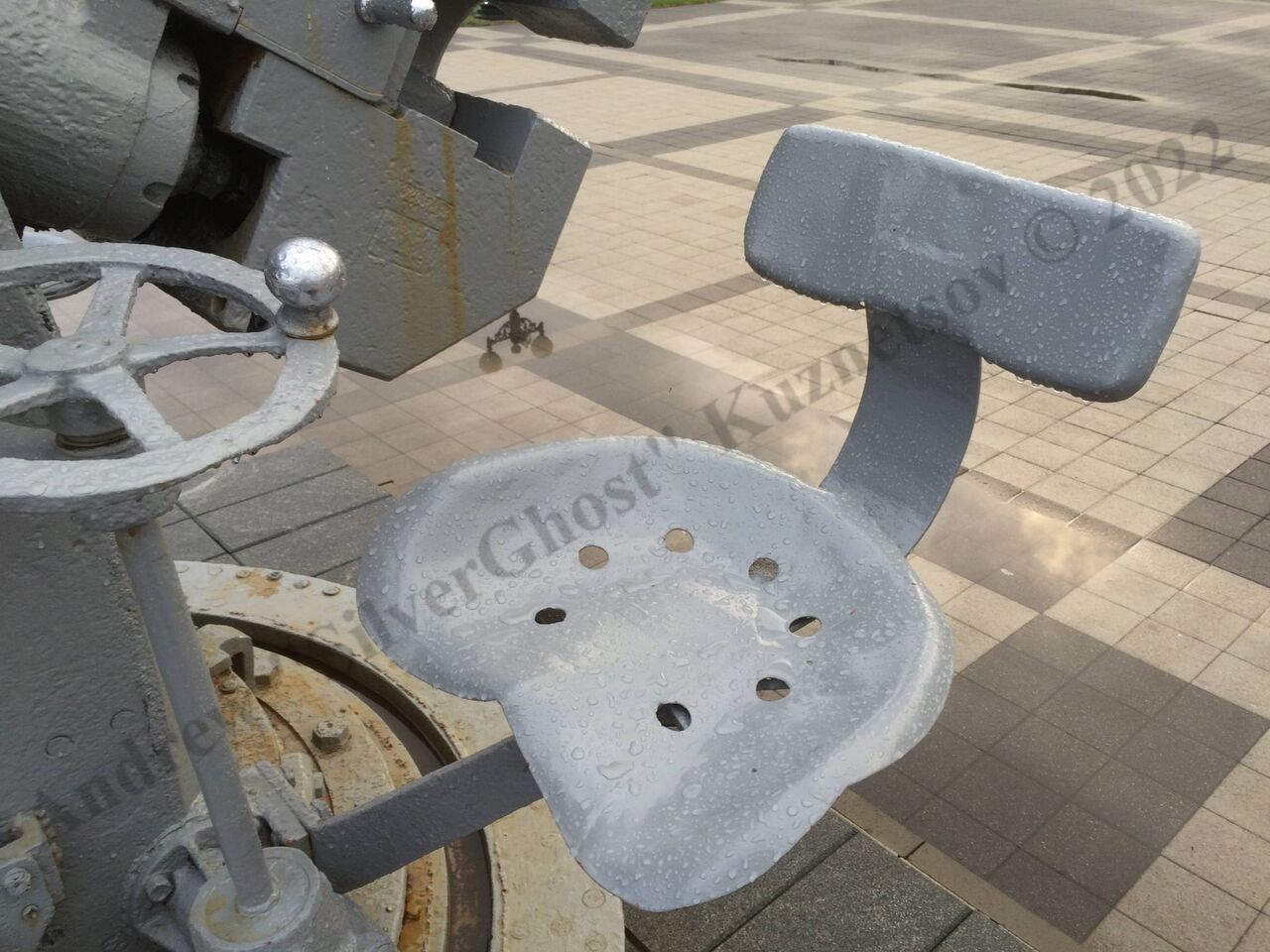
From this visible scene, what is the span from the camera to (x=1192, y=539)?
3.47 metres

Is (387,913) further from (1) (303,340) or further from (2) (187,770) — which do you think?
(1) (303,340)

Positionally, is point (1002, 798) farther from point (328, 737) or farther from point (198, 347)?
point (198, 347)

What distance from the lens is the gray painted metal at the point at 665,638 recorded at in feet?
3.76

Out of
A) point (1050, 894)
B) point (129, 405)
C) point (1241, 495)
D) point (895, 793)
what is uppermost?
→ point (129, 405)

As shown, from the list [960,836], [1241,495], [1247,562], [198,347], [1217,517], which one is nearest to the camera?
[198,347]

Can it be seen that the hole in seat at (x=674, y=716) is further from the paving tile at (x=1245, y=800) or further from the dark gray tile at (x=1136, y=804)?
the paving tile at (x=1245, y=800)

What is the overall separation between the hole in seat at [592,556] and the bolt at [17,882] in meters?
0.85

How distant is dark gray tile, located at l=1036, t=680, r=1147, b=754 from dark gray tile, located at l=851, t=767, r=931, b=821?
43 cm

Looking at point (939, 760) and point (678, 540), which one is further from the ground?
point (678, 540)

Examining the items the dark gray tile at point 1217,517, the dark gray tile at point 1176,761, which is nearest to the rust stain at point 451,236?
the dark gray tile at point 1176,761

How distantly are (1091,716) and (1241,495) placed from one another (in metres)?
1.44

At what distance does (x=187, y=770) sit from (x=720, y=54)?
11.8 meters

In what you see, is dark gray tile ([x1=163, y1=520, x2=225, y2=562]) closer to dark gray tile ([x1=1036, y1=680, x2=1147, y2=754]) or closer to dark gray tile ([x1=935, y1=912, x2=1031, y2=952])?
dark gray tile ([x1=935, y1=912, x2=1031, y2=952])

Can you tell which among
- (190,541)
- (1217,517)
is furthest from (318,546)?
(1217,517)
